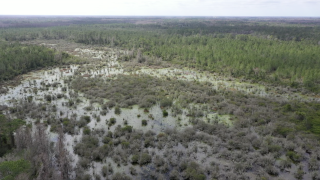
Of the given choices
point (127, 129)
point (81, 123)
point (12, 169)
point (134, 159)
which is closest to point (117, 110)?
point (81, 123)

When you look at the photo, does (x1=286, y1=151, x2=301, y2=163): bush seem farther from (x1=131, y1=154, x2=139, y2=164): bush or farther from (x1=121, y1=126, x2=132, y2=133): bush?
(x1=121, y1=126, x2=132, y2=133): bush

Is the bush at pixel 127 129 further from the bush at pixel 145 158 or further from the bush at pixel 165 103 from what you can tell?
the bush at pixel 165 103

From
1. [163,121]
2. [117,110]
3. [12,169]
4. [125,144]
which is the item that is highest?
[12,169]

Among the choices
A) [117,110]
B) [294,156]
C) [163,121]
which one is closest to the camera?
[294,156]

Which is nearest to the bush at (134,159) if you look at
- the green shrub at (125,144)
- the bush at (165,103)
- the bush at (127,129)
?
the green shrub at (125,144)

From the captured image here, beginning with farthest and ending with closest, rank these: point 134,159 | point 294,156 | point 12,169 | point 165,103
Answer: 1. point 165,103
2. point 294,156
3. point 134,159
4. point 12,169

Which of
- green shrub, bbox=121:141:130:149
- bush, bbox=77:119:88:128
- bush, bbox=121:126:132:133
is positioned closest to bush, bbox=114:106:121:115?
bush, bbox=77:119:88:128

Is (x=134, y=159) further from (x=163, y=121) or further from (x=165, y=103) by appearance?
(x=165, y=103)

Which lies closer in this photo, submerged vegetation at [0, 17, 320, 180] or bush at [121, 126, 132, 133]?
submerged vegetation at [0, 17, 320, 180]

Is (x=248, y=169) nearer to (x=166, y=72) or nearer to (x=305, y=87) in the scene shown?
(x=305, y=87)
